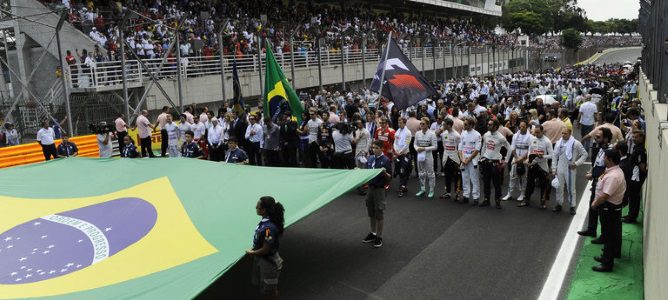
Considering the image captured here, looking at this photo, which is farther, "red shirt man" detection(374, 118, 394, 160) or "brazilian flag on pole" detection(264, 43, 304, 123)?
"brazilian flag on pole" detection(264, 43, 304, 123)

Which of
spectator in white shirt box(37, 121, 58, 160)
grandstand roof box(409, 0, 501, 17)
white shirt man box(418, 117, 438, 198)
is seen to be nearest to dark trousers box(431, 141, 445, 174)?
white shirt man box(418, 117, 438, 198)

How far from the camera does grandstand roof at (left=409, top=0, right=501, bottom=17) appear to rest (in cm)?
5684

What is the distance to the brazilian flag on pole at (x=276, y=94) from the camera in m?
13.0

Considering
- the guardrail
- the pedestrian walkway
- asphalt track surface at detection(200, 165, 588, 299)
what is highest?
the guardrail

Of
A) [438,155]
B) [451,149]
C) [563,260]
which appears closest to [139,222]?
[563,260]

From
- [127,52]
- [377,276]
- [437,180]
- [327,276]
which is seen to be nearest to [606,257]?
[377,276]

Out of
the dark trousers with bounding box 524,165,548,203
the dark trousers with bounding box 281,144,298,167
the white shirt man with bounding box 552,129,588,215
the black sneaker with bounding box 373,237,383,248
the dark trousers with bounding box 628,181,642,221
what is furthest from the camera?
the dark trousers with bounding box 281,144,298,167

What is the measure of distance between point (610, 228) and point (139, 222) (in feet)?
19.8

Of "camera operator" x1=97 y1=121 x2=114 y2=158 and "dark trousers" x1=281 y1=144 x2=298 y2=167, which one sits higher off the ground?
"camera operator" x1=97 y1=121 x2=114 y2=158

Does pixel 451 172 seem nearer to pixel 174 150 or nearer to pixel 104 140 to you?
pixel 174 150

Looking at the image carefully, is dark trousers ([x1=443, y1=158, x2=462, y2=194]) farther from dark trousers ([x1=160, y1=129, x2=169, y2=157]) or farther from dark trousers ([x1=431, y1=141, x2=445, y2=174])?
dark trousers ([x1=160, y1=129, x2=169, y2=157])

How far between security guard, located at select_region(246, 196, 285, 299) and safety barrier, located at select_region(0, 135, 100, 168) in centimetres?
1255

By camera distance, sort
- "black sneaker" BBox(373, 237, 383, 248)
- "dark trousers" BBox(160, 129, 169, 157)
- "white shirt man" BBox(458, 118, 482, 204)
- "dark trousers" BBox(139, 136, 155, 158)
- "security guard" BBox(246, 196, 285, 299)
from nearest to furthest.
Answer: "security guard" BBox(246, 196, 285, 299)
"black sneaker" BBox(373, 237, 383, 248)
"white shirt man" BBox(458, 118, 482, 204)
"dark trousers" BBox(160, 129, 169, 157)
"dark trousers" BBox(139, 136, 155, 158)

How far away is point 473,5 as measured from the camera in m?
70.4
